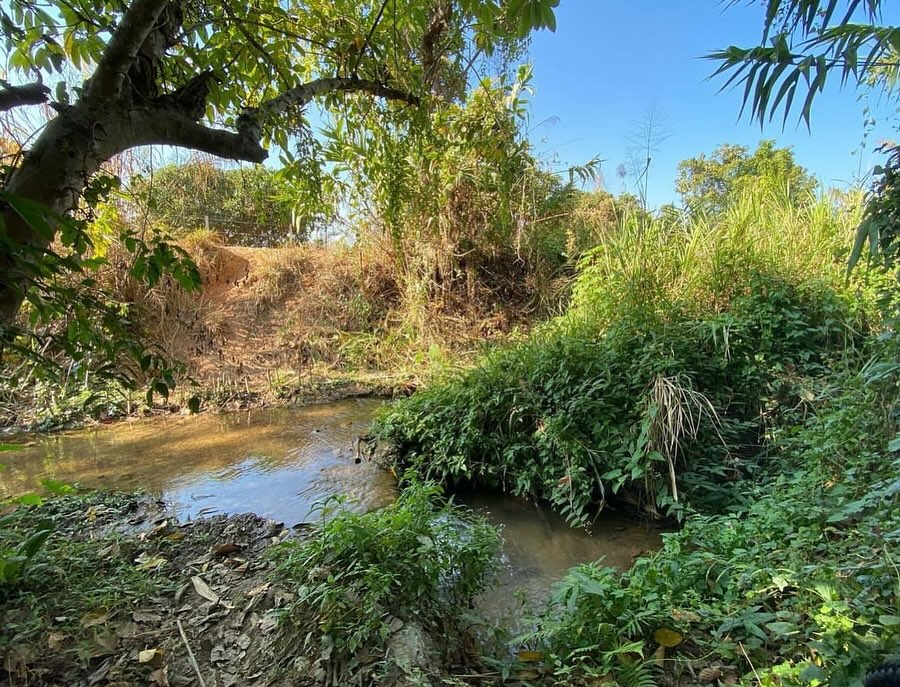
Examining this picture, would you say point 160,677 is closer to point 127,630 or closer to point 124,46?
point 127,630

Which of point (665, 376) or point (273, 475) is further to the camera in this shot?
point (273, 475)

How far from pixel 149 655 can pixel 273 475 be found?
7.24 feet

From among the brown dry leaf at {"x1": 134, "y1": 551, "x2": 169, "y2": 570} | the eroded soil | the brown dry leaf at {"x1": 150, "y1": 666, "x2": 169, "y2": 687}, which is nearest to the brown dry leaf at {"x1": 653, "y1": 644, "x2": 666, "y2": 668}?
the eroded soil

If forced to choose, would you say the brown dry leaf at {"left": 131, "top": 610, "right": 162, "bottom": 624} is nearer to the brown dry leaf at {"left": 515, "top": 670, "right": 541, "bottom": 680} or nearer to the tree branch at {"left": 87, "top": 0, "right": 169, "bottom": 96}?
the brown dry leaf at {"left": 515, "top": 670, "right": 541, "bottom": 680}

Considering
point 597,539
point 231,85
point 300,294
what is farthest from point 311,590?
point 300,294

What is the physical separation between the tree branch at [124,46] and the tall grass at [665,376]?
8.73 ft

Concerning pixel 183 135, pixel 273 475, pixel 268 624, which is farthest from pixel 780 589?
pixel 273 475

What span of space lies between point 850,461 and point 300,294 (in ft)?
25.3

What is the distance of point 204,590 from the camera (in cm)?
188

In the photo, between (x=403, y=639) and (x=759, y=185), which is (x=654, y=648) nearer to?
(x=403, y=639)

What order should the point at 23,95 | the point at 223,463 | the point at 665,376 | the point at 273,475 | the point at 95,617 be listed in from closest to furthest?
the point at 23,95 → the point at 95,617 → the point at 665,376 → the point at 273,475 → the point at 223,463

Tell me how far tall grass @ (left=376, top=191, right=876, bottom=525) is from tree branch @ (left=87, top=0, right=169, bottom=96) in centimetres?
266

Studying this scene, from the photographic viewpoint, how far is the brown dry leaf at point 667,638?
156 centimetres

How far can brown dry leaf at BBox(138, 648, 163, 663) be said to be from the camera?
146 centimetres
